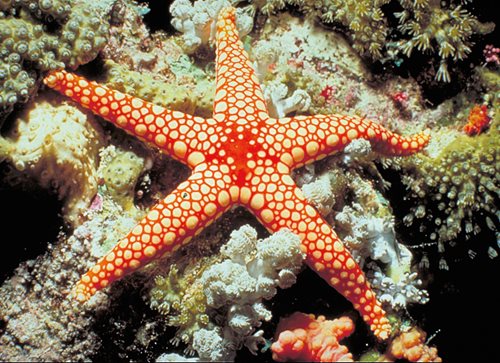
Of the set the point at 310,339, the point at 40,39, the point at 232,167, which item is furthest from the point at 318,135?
the point at 40,39

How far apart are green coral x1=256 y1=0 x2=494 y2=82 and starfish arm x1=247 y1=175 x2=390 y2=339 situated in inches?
97.3

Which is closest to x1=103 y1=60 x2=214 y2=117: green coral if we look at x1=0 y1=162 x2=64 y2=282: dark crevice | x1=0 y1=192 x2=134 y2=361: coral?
x1=0 y1=192 x2=134 y2=361: coral

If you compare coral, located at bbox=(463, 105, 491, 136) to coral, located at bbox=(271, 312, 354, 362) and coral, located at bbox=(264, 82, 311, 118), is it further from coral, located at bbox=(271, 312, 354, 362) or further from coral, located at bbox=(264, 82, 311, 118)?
coral, located at bbox=(271, 312, 354, 362)

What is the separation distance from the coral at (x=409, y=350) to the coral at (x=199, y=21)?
13.0ft

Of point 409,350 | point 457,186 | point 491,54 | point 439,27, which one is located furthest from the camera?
point 491,54

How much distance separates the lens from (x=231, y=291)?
416 cm

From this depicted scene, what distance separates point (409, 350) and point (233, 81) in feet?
11.1

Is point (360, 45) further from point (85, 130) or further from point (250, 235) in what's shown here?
point (85, 130)

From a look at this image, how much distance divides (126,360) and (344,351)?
2188 millimetres

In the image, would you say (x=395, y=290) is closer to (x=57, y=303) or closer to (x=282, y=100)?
(x=282, y=100)

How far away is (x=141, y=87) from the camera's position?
5016 mm

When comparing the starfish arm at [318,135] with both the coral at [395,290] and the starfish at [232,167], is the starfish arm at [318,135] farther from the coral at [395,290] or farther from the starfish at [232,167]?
the coral at [395,290]

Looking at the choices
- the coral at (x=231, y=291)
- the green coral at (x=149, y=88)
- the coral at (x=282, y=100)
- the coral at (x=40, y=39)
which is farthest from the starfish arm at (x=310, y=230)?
the coral at (x=40, y=39)

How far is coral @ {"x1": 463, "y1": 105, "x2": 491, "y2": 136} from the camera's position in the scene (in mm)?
5906
